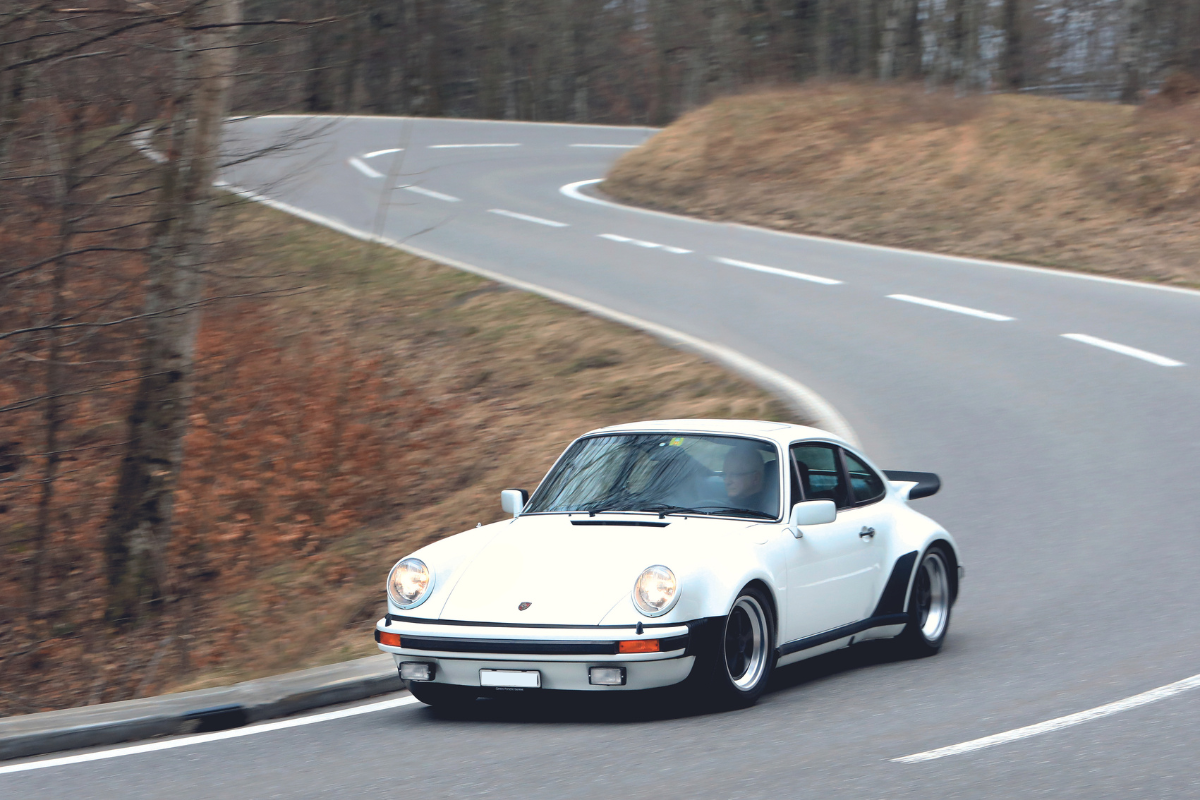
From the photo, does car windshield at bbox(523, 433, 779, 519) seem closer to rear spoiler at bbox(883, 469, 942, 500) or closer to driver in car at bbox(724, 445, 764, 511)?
driver in car at bbox(724, 445, 764, 511)

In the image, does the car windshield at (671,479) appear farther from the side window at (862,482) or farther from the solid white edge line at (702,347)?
the solid white edge line at (702,347)

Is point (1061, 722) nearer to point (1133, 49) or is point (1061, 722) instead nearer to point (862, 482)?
point (862, 482)

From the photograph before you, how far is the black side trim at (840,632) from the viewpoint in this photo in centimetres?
685

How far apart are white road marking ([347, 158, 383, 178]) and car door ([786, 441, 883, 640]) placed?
24.9 meters

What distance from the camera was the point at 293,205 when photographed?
27.1 m

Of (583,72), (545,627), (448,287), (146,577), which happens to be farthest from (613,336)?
(583,72)

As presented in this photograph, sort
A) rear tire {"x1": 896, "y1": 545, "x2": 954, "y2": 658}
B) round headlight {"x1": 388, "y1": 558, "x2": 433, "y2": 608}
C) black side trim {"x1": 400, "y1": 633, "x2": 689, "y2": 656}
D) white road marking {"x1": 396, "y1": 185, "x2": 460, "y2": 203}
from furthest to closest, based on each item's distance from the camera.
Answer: white road marking {"x1": 396, "y1": 185, "x2": 460, "y2": 203} < rear tire {"x1": 896, "y1": 545, "x2": 954, "y2": 658} < round headlight {"x1": 388, "y1": 558, "x2": 433, "y2": 608} < black side trim {"x1": 400, "y1": 633, "x2": 689, "y2": 656}

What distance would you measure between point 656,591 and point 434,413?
32.7 feet

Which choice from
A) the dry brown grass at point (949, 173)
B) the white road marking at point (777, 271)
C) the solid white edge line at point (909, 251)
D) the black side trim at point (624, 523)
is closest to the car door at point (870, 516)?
the black side trim at point (624, 523)

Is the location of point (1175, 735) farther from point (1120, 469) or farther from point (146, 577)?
point (146, 577)

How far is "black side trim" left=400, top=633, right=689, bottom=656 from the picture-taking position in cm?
608

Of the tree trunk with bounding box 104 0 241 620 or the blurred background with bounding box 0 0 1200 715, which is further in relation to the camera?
the tree trunk with bounding box 104 0 241 620

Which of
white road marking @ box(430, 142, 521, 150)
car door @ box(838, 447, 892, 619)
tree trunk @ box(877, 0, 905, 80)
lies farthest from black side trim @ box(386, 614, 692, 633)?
white road marking @ box(430, 142, 521, 150)

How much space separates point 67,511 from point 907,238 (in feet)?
46.9
